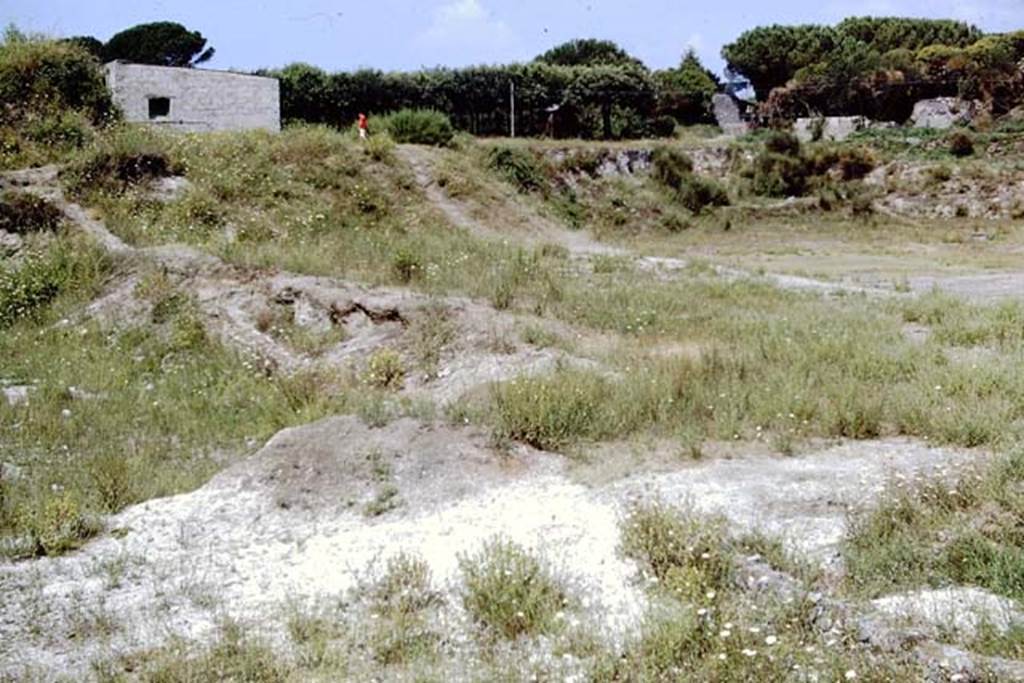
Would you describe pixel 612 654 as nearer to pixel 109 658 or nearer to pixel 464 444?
pixel 109 658

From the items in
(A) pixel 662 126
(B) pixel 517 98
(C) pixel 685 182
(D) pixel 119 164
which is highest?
(B) pixel 517 98

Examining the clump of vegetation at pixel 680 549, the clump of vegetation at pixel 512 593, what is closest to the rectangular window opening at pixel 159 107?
the clump of vegetation at pixel 680 549

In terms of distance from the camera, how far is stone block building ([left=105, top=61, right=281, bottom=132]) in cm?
2252

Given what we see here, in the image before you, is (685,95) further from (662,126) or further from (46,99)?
(46,99)

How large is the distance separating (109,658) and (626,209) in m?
24.0

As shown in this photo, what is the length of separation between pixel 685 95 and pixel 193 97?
22.1 m

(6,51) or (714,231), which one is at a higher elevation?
(6,51)

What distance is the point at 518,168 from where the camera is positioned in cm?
2698

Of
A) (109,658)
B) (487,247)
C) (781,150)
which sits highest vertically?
(781,150)

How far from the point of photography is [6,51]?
2059 centimetres

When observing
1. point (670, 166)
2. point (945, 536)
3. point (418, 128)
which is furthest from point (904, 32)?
point (945, 536)

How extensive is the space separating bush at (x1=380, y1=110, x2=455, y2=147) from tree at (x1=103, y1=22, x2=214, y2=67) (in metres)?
16.0

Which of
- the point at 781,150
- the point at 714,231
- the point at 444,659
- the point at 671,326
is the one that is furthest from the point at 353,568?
the point at 781,150

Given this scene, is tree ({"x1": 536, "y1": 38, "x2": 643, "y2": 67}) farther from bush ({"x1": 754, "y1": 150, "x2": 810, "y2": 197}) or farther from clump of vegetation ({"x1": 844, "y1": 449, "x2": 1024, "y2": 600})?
clump of vegetation ({"x1": 844, "y1": 449, "x2": 1024, "y2": 600})
